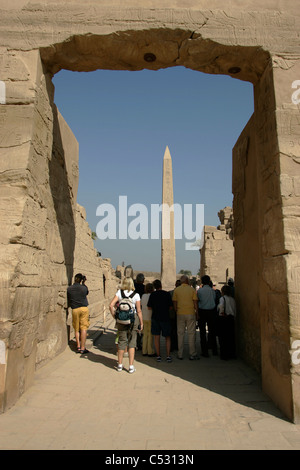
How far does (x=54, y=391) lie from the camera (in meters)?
3.69

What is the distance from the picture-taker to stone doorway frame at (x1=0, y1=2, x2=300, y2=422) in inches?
130

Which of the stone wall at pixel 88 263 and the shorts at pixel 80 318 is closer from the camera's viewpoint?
the shorts at pixel 80 318

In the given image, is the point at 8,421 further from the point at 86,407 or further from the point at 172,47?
the point at 172,47

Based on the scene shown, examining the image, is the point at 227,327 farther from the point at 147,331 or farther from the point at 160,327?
the point at 147,331

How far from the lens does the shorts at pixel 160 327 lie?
5.37 m

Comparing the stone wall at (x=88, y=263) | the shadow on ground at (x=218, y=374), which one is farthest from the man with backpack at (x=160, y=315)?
the stone wall at (x=88, y=263)

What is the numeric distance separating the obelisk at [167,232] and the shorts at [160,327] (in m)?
11.7

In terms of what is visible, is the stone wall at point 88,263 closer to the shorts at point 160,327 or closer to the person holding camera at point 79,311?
the person holding camera at point 79,311

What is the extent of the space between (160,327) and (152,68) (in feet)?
12.9

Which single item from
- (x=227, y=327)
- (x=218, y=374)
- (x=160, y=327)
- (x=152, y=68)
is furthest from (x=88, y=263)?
(x=152, y=68)

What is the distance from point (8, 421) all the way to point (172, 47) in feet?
14.6

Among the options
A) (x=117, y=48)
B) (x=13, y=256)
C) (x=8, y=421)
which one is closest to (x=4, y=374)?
(x=8, y=421)

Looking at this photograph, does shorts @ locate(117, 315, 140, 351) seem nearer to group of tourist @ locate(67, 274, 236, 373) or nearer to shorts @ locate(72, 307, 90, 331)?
group of tourist @ locate(67, 274, 236, 373)

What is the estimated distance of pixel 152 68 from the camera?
4.56m
